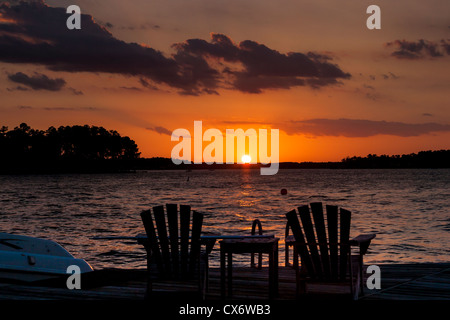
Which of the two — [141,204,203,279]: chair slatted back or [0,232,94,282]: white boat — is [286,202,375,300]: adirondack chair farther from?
[0,232,94,282]: white boat

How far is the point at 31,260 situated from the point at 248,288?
438 cm

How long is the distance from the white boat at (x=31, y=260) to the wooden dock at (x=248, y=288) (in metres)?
1.65

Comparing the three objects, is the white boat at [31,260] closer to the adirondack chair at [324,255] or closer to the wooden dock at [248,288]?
the wooden dock at [248,288]

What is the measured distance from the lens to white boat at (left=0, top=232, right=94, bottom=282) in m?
9.46

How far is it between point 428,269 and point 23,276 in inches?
259

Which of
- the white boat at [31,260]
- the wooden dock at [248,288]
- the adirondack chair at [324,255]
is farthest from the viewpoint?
the white boat at [31,260]

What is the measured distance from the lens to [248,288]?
727 cm

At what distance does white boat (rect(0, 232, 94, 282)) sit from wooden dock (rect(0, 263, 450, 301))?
1653 millimetres

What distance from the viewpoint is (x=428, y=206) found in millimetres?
54000

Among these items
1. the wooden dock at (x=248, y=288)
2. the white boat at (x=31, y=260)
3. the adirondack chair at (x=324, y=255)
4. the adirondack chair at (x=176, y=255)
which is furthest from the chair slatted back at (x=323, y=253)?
the white boat at (x=31, y=260)

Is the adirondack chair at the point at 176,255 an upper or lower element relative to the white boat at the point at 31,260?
upper

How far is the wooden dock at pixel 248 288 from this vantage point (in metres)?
6.68

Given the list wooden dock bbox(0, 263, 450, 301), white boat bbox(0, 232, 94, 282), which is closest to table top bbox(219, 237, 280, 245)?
wooden dock bbox(0, 263, 450, 301)
